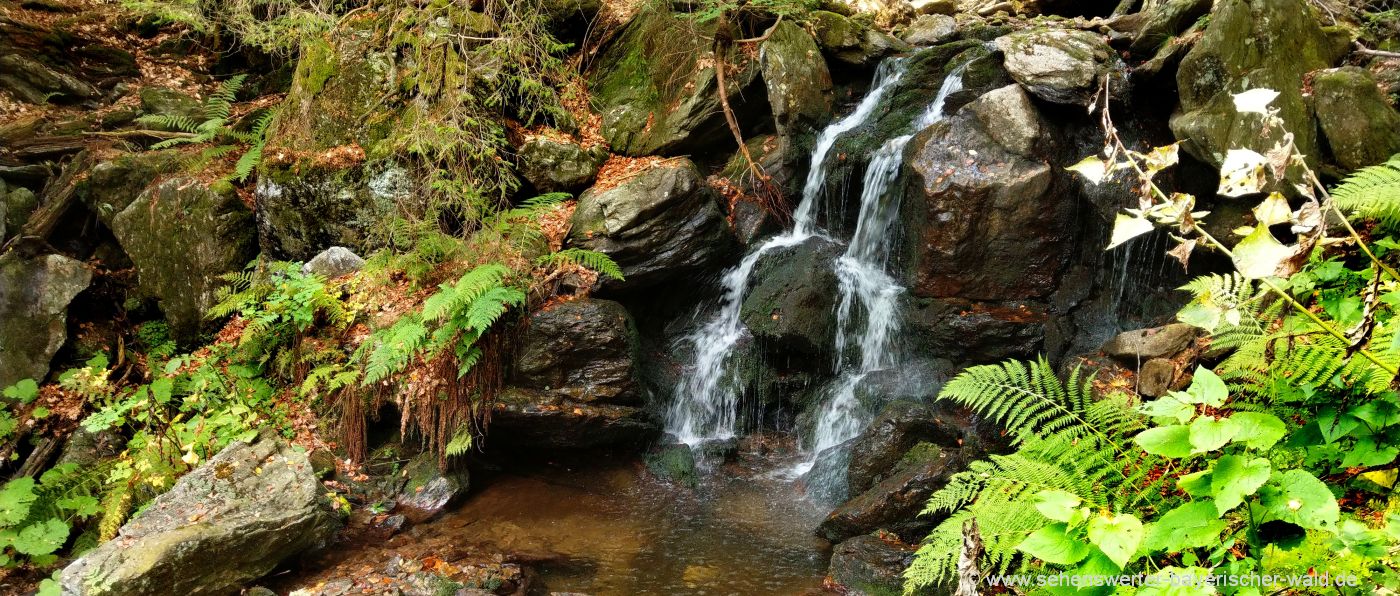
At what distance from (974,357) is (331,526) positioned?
5672 millimetres

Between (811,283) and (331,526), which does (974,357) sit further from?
(331,526)

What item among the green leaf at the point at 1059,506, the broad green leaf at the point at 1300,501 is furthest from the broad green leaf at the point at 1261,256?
the green leaf at the point at 1059,506

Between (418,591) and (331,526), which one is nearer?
(418,591)

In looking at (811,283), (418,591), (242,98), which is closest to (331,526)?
(418,591)

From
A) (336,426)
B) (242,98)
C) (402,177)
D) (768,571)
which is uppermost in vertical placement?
(242,98)

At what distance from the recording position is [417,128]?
6699 mm

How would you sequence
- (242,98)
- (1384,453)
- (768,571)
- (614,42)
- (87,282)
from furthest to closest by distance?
(242,98) < (614,42) < (87,282) < (768,571) < (1384,453)

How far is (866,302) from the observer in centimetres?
729

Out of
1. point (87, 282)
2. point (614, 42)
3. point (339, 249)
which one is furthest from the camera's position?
point (614, 42)

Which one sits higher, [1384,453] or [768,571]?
[1384,453]

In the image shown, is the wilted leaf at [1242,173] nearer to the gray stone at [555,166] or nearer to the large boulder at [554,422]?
the large boulder at [554,422]

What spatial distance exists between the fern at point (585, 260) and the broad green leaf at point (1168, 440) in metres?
5.14

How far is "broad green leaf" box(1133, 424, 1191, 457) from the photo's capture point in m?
1.73

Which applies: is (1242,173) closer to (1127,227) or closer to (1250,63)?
(1127,227)
